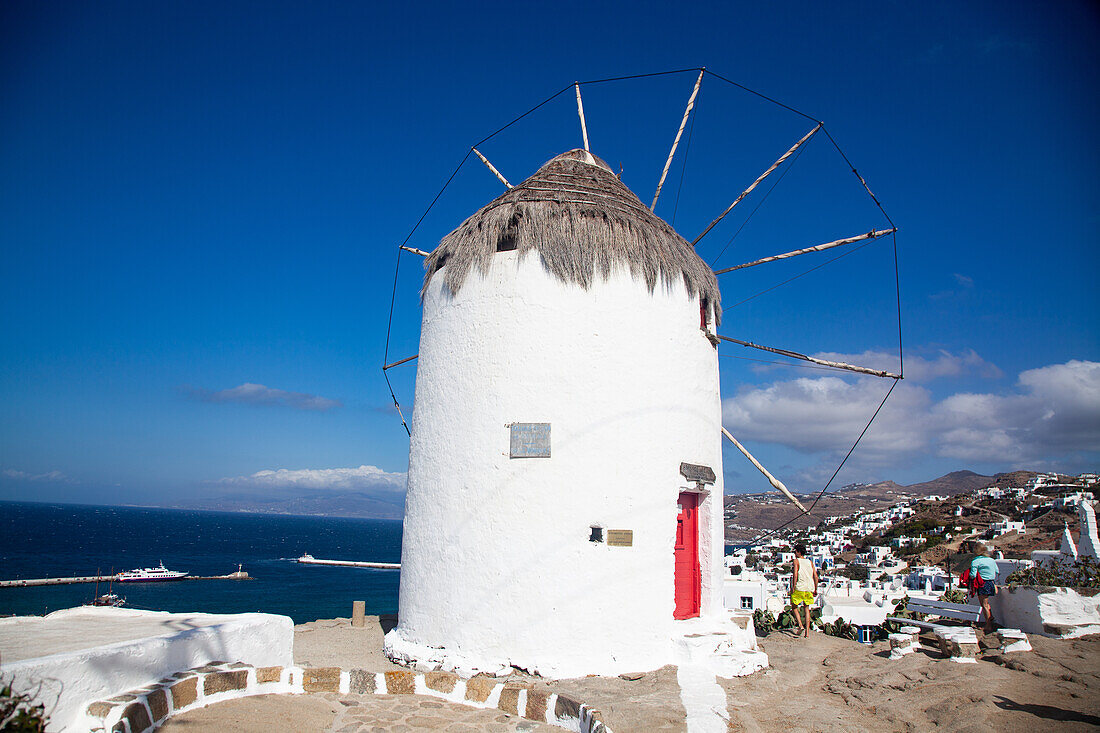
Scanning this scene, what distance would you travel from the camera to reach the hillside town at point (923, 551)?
15406 mm

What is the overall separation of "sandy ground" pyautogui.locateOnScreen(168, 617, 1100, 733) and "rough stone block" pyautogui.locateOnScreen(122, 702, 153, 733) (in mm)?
235

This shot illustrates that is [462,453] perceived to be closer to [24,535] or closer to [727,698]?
[727,698]

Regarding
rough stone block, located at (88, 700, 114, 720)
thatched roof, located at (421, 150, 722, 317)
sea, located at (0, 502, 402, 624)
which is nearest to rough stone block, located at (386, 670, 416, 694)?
rough stone block, located at (88, 700, 114, 720)

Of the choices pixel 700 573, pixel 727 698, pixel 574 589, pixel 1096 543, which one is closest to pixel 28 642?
pixel 574 589

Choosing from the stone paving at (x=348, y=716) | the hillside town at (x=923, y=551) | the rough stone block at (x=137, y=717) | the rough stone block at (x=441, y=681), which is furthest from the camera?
the hillside town at (x=923, y=551)

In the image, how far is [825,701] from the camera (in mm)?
6289

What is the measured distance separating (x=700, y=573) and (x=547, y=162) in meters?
6.60

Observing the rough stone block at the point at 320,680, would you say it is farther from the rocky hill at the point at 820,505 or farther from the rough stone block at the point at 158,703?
the rocky hill at the point at 820,505

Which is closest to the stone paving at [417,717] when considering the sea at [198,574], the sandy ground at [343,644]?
the sandy ground at [343,644]

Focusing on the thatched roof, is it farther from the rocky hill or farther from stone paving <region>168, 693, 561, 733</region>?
the rocky hill

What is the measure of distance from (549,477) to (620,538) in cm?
109

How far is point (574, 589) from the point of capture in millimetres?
7297

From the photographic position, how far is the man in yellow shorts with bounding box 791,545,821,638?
357 inches

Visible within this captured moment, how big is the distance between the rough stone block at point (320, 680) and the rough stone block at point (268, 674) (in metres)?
0.19
